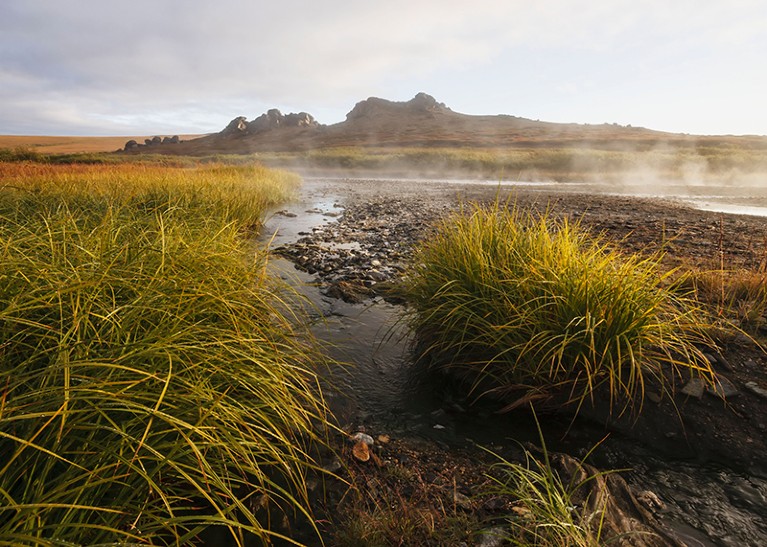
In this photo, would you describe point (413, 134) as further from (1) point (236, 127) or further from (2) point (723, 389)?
(2) point (723, 389)

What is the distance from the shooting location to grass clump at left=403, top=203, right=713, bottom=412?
2.59m

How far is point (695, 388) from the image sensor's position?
2.75 meters

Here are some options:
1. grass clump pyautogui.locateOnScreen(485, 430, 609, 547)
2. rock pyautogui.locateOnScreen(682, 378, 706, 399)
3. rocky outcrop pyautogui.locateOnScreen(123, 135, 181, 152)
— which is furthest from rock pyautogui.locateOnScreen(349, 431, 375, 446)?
rocky outcrop pyautogui.locateOnScreen(123, 135, 181, 152)

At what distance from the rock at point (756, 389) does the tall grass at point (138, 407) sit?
3.26m

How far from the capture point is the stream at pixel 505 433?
Result: 77.0 inches

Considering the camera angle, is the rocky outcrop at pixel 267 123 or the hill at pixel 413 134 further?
the rocky outcrop at pixel 267 123

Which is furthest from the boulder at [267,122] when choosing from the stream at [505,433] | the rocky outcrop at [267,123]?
the stream at [505,433]

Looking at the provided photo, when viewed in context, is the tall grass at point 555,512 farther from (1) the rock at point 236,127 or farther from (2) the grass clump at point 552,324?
(1) the rock at point 236,127

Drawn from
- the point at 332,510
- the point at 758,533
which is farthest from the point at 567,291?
the point at 332,510

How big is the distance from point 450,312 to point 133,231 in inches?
130

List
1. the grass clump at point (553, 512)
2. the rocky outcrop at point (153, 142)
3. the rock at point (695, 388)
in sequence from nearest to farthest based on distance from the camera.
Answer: the grass clump at point (553, 512)
the rock at point (695, 388)
the rocky outcrop at point (153, 142)

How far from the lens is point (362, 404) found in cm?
294

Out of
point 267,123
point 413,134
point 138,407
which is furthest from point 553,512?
point 267,123

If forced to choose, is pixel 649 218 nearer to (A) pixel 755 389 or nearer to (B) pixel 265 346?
(A) pixel 755 389
